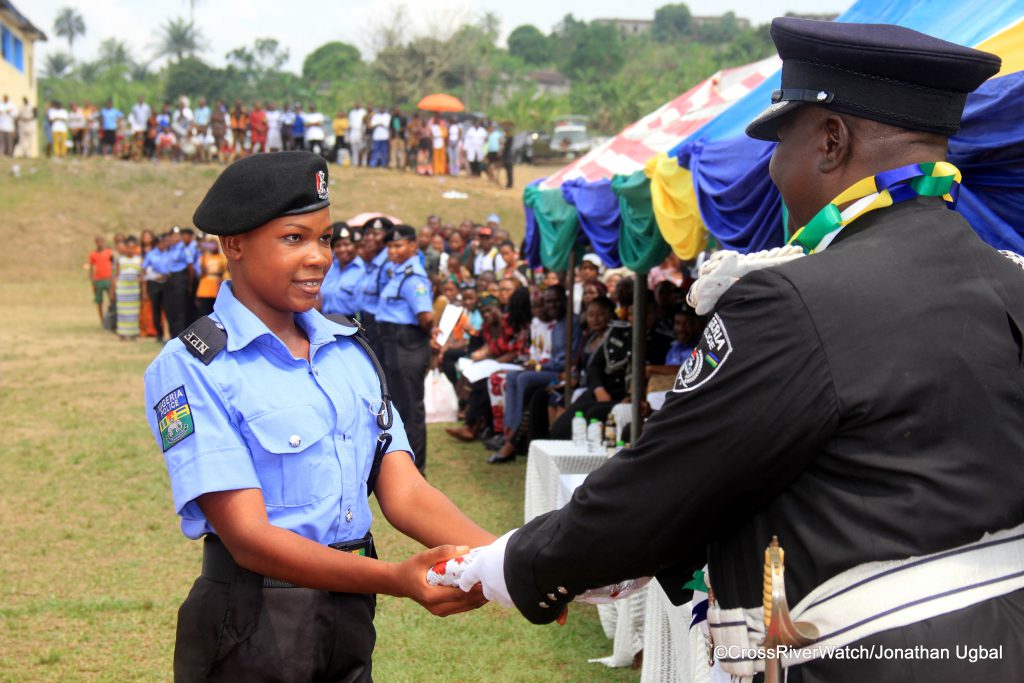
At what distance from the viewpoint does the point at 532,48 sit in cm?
11288

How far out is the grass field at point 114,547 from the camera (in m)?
5.15

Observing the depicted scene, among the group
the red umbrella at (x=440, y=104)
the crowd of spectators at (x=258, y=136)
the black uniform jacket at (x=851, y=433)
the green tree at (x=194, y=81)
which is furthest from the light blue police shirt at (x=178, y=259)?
the green tree at (x=194, y=81)

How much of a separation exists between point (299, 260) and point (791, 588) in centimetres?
138

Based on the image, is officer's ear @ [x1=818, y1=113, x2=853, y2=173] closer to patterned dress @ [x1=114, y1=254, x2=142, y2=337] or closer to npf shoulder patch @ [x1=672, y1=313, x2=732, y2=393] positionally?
npf shoulder patch @ [x1=672, y1=313, x2=732, y2=393]

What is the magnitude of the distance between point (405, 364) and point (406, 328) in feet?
0.92

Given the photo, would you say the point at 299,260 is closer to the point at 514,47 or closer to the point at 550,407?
the point at 550,407

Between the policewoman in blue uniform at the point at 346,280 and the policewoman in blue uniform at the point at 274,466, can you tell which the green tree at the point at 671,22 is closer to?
the policewoman in blue uniform at the point at 346,280

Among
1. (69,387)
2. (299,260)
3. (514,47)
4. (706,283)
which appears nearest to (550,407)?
(69,387)

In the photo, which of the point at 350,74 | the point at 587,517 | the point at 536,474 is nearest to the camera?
the point at 587,517

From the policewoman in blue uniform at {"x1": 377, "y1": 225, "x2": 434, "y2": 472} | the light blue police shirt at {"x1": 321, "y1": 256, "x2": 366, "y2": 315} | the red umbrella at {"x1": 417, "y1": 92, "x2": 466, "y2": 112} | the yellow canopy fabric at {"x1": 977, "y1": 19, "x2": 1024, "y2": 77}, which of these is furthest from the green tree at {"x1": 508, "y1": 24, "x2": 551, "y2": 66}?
the yellow canopy fabric at {"x1": 977, "y1": 19, "x2": 1024, "y2": 77}

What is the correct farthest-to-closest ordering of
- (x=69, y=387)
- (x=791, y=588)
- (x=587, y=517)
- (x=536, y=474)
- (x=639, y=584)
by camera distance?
(x=69, y=387) < (x=536, y=474) < (x=639, y=584) < (x=587, y=517) < (x=791, y=588)

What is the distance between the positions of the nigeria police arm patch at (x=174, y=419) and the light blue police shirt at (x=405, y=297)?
5961 millimetres

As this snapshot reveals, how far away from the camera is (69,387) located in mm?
13648

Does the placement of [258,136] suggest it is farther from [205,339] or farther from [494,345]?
[205,339]
